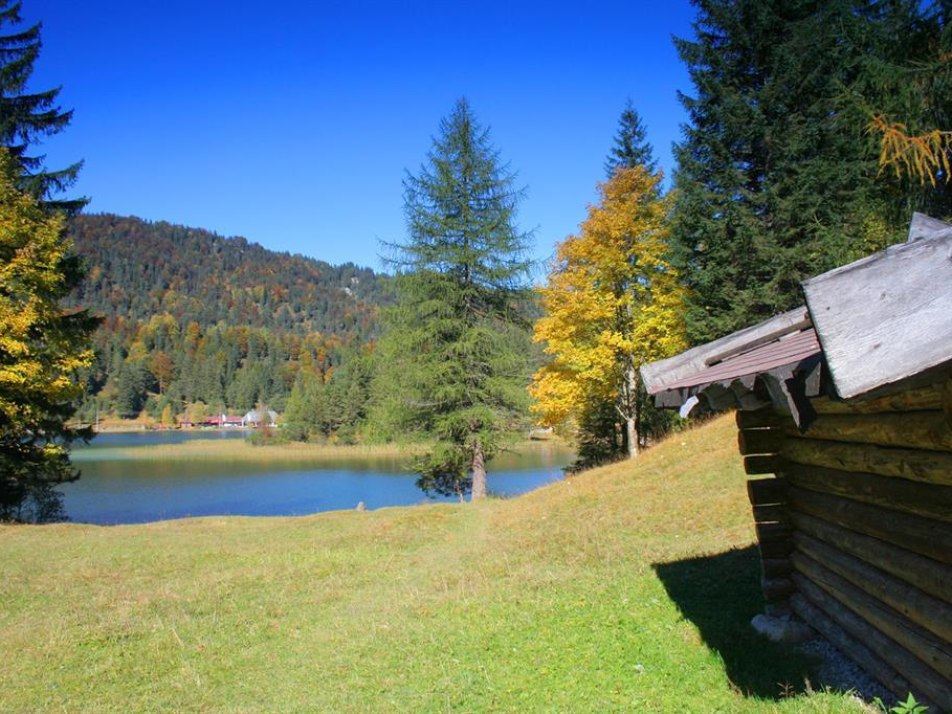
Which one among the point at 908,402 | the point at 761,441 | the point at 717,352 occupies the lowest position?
the point at 761,441

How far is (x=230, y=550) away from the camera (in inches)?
527

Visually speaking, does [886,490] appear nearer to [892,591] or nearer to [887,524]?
[887,524]

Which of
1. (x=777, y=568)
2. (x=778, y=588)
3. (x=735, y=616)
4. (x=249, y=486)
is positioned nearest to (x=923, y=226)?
(x=777, y=568)

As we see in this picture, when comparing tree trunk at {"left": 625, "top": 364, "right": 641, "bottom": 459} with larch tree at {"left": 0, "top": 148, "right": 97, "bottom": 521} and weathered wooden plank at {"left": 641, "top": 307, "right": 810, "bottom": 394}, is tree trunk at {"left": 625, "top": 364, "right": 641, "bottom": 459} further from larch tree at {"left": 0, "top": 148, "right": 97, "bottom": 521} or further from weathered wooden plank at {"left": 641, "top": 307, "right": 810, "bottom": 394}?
larch tree at {"left": 0, "top": 148, "right": 97, "bottom": 521}

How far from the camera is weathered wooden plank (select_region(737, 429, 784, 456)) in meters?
6.00

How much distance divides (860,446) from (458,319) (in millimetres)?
18028

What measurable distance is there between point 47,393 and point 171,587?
32.0 ft

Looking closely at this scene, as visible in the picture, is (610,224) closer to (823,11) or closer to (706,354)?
(823,11)

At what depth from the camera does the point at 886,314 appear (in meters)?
2.05

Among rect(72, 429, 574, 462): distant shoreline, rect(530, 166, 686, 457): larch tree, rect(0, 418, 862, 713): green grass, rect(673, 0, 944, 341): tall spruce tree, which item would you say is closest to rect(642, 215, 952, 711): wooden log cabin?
rect(0, 418, 862, 713): green grass

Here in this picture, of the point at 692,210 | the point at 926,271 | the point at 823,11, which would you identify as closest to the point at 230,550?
the point at 926,271

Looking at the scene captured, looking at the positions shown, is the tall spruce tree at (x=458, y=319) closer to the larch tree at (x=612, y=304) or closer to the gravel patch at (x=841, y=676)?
the larch tree at (x=612, y=304)

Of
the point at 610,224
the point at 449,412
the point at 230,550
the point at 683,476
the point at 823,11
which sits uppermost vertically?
the point at 823,11

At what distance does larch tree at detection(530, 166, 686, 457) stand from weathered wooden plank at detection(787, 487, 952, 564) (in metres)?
14.9
